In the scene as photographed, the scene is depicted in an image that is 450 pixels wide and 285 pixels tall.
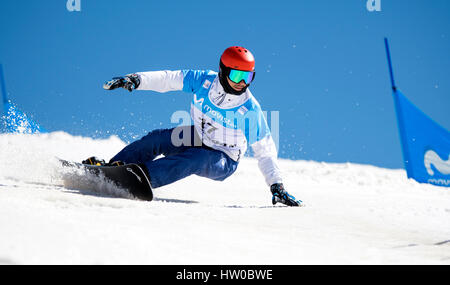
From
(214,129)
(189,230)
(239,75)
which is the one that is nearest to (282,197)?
(214,129)

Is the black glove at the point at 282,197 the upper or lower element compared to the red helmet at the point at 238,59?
lower

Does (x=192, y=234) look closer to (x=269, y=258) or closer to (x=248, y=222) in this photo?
(x=269, y=258)

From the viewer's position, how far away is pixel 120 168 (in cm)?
396

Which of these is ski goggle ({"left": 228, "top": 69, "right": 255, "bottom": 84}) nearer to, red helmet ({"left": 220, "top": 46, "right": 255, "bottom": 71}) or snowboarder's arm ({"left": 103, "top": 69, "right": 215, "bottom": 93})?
red helmet ({"left": 220, "top": 46, "right": 255, "bottom": 71})

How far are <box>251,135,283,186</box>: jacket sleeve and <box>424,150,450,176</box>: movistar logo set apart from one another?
140 inches

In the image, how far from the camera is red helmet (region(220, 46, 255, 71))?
13.9ft

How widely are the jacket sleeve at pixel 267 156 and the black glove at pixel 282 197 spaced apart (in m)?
0.11

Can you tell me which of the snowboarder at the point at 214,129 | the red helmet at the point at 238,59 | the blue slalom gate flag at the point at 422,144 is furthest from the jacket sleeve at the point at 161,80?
the blue slalom gate flag at the point at 422,144

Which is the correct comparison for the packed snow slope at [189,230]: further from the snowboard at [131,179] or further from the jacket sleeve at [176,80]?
the jacket sleeve at [176,80]

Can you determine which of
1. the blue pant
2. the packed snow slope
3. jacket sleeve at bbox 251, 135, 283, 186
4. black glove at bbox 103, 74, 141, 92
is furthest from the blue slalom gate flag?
black glove at bbox 103, 74, 141, 92

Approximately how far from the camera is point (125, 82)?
431 cm

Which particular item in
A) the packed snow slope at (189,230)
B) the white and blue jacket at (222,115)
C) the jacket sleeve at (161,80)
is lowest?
the packed snow slope at (189,230)

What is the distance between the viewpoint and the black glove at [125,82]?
4.23 m
